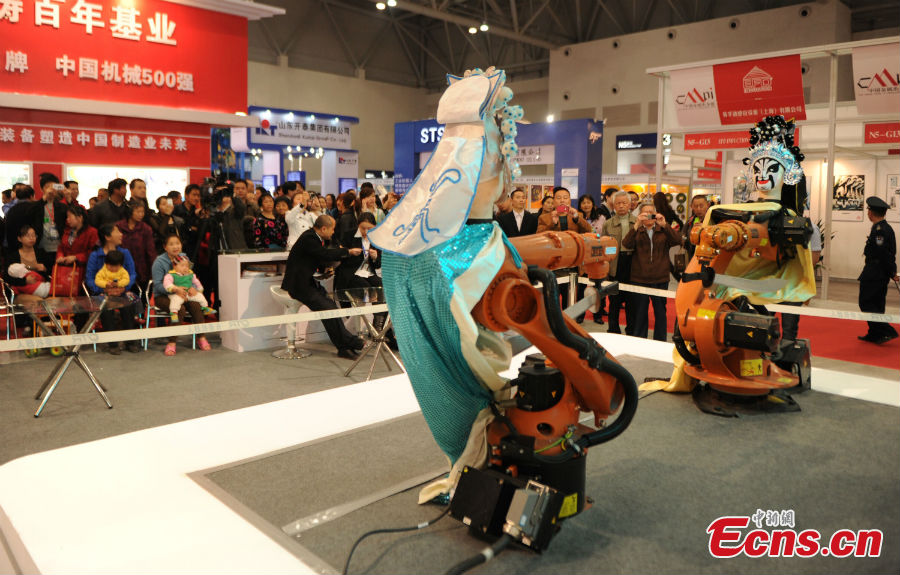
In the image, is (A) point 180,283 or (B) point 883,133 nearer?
(A) point 180,283

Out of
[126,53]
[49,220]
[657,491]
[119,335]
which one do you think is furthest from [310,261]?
[126,53]

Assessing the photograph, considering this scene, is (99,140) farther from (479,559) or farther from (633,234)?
(479,559)

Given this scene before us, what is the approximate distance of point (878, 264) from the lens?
256 inches

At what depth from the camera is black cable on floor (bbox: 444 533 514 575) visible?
1.88 meters

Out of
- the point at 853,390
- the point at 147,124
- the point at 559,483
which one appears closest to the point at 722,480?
the point at 559,483

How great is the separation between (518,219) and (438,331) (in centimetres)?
470

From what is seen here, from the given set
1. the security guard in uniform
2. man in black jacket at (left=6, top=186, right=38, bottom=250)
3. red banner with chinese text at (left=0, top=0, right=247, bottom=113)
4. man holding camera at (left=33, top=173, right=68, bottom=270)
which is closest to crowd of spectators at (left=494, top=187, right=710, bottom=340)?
the security guard in uniform

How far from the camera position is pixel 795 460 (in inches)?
112

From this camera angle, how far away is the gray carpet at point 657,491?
2029 millimetres

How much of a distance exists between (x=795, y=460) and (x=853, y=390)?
4.39 ft

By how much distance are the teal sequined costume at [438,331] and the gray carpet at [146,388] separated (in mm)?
2561

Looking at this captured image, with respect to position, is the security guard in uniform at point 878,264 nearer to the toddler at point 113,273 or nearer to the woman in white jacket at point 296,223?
the woman in white jacket at point 296,223

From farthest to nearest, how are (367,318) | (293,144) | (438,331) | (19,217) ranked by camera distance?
(293,144)
(19,217)
(367,318)
(438,331)

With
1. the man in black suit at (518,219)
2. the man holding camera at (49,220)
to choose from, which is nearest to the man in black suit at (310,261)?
the man in black suit at (518,219)
